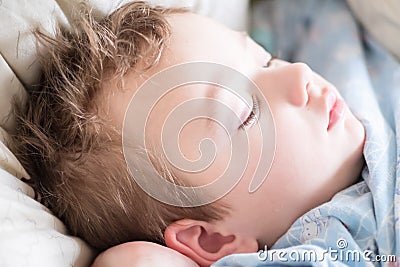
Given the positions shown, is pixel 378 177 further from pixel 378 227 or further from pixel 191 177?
pixel 191 177

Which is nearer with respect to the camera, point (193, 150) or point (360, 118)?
point (193, 150)

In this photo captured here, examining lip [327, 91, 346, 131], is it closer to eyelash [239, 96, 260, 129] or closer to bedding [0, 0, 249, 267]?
eyelash [239, 96, 260, 129]

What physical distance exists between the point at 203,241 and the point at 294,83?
0.80ft

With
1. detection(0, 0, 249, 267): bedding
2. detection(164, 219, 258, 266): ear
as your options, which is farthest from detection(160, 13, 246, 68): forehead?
detection(164, 219, 258, 266): ear

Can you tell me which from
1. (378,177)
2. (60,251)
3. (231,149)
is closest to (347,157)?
(378,177)

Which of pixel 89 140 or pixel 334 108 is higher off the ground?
pixel 89 140

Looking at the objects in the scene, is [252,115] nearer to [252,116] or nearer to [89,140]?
[252,116]

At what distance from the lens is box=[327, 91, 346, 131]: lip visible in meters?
0.91

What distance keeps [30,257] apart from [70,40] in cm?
33

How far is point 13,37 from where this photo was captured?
87 cm

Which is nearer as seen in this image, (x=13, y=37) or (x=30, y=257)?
(x=30, y=257)

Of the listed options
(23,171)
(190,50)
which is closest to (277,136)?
(190,50)

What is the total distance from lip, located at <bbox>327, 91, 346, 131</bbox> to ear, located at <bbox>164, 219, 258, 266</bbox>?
19cm

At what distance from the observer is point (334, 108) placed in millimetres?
923
